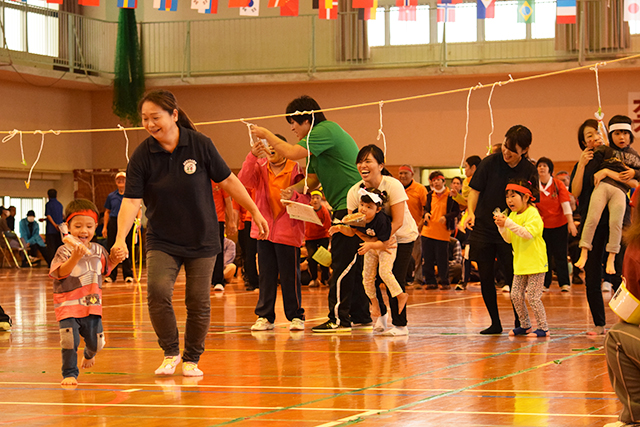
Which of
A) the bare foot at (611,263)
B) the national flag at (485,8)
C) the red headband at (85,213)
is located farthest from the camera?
the national flag at (485,8)

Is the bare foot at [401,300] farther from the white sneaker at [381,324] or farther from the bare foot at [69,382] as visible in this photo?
the bare foot at [69,382]

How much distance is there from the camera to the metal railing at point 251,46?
Result: 1814cm

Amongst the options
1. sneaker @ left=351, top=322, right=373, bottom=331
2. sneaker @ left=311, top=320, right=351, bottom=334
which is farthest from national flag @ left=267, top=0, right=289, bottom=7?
sneaker @ left=311, top=320, right=351, bottom=334

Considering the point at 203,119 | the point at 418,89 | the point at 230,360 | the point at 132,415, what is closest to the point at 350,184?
the point at 230,360

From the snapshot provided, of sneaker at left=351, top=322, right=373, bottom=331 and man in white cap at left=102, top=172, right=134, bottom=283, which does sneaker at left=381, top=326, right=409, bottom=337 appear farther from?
man in white cap at left=102, top=172, right=134, bottom=283

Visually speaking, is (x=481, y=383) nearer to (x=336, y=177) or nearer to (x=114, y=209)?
(x=336, y=177)

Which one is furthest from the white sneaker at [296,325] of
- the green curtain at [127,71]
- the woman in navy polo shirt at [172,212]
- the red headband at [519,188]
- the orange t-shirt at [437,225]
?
the green curtain at [127,71]

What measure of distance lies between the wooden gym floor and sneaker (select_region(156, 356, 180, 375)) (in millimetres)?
98

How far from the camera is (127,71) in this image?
20.0 m

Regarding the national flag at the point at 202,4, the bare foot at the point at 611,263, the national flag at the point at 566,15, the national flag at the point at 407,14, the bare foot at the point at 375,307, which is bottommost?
the bare foot at the point at 375,307

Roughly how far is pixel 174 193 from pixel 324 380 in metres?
1.33

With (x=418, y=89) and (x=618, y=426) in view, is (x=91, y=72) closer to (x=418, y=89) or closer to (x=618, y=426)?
(x=418, y=89)

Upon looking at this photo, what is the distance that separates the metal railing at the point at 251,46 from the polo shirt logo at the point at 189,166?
14009 mm

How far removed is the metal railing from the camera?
1814cm
